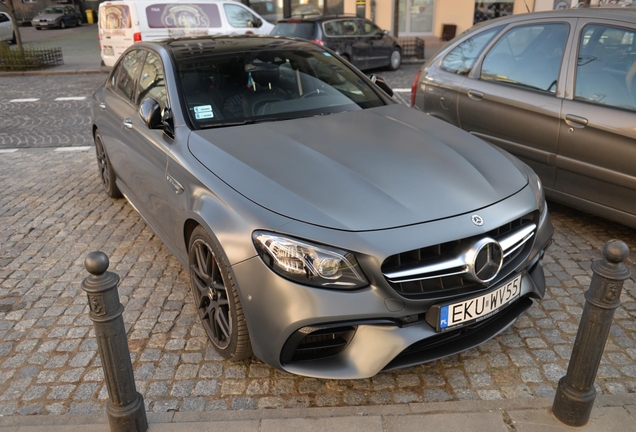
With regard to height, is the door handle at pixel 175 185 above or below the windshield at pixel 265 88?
below

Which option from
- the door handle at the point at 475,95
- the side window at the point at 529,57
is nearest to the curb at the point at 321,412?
the side window at the point at 529,57

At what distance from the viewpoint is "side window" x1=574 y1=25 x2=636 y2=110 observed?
4.01 m

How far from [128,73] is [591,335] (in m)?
3.97

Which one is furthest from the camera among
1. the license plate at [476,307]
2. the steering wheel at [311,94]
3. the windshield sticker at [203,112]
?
the steering wheel at [311,94]

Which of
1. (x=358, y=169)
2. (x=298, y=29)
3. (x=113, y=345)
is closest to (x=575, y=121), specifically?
(x=358, y=169)

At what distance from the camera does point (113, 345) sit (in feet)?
7.67

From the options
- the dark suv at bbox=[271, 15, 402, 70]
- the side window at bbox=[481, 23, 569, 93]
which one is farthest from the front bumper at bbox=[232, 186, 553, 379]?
the dark suv at bbox=[271, 15, 402, 70]

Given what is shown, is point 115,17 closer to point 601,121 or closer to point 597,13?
point 597,13

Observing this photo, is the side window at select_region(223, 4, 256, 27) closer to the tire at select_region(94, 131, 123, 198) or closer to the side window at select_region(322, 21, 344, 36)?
the side window at select_region(322, 21, 344, 36)

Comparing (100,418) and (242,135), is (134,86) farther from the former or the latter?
(100,418)

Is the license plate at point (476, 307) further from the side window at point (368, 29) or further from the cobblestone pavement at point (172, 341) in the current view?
the side window at point (368, 29)

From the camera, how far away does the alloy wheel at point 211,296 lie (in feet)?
9.50

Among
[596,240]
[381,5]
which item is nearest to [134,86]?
[596,240]

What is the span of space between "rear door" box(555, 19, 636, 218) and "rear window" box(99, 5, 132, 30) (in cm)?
1176
